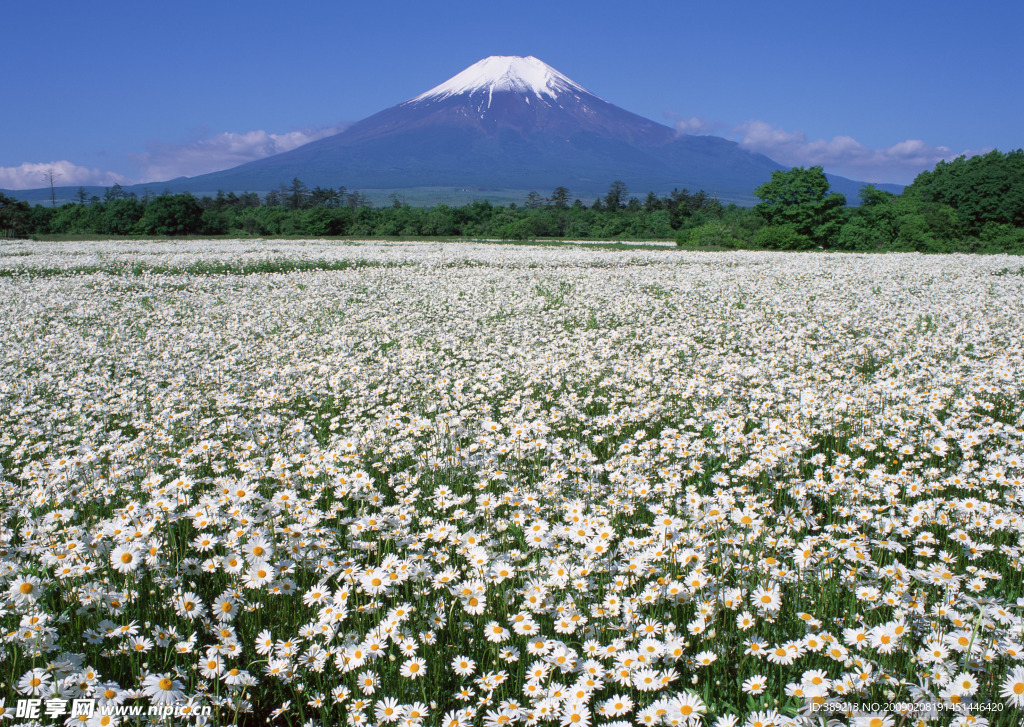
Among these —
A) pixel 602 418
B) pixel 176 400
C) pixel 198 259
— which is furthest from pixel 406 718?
pixel 198 259

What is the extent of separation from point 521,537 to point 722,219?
8982 cm

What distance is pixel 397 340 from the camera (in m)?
11.1

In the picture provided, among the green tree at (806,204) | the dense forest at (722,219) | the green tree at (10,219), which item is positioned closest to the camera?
the dense forest at (722,219)

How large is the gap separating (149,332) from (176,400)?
578cm

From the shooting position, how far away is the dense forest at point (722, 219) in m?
49.8

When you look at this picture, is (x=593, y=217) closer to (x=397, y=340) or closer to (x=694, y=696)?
(x=397, y=340)

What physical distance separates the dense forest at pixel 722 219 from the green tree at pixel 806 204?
4.1 inches

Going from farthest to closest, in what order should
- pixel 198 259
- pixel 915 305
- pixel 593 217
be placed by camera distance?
pixel 593 217 < pixel 198 259 < pixel 915 305

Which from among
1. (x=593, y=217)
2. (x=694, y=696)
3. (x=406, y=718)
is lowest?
(x=406, y=718)

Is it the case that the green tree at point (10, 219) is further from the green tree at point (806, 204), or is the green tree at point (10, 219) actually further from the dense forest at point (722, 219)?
the green tree at point (806, 204)

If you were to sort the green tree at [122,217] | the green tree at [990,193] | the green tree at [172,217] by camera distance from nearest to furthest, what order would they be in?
the green tree at [990,193] → the green tree at [172,217] → the green tree at [122,217]

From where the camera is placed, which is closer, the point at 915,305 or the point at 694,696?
the point at 694,696

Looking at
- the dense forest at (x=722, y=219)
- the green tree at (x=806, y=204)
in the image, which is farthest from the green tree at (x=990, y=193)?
the green tree at (x=806, y=204)

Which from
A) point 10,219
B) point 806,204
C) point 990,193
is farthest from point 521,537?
point 10,219
